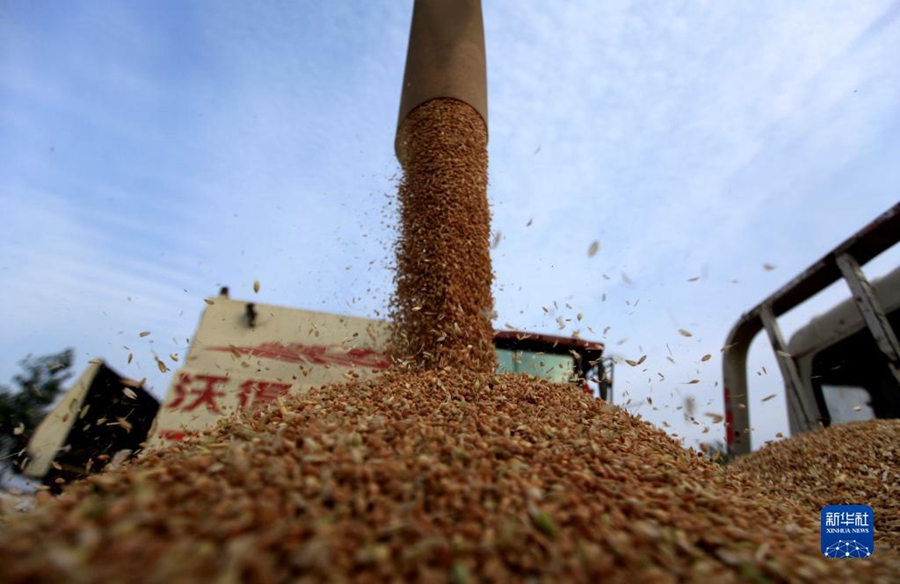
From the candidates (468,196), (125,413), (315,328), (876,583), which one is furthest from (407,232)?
(125,413)

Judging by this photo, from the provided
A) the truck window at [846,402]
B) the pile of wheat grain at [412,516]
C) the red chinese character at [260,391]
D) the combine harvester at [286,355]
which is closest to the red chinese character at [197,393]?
the combine harvester at [286,355]

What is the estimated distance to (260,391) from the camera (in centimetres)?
512

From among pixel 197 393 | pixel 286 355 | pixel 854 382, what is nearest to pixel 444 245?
pixel 286 355

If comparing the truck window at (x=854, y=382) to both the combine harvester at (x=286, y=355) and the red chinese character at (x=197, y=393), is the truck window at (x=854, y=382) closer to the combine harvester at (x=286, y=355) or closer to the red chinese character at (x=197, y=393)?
the combine harvester at (x=286, y=355)

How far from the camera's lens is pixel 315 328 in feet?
18.7

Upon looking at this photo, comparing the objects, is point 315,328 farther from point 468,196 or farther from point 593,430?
point 593,430

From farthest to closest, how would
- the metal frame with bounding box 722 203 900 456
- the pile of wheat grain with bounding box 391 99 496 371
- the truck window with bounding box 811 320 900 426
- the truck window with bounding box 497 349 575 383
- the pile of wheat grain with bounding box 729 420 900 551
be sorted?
the truck window with bounding box 811 320 900 426, the truck window with bounding box 497 349 575 383, the metal frame with bounding box 722 203 900 456, the pile of wheat grain with bounding box 391 99 496 371, the pile of wheat grain with bounding box 729 420 900 551

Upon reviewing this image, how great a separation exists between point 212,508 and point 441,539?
64 centimetres

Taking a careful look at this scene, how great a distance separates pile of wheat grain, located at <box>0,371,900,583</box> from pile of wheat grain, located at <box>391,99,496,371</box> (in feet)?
4.82

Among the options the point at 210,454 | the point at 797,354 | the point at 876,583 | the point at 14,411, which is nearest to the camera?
the point at 876,583

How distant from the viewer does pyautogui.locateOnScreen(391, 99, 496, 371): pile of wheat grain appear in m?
3.68

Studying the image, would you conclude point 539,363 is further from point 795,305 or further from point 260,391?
point 795,305

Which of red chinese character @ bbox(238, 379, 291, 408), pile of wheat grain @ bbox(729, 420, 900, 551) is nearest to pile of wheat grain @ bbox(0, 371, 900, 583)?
pile of wheat grain @ bbox(729, 420, 900, 551)

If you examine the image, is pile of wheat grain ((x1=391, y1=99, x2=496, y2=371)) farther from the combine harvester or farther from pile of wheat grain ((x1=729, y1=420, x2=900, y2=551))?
pile of wheat grain ((x1=729, y1=420, x2=900, y2=551))
